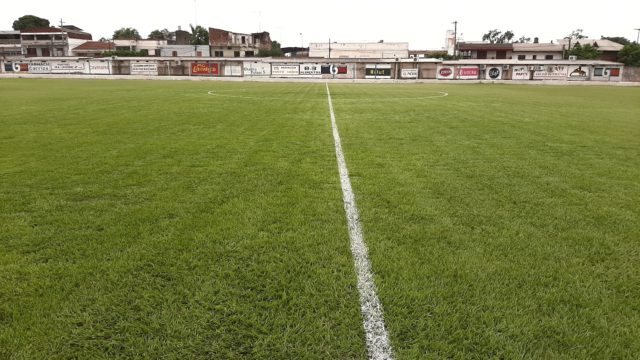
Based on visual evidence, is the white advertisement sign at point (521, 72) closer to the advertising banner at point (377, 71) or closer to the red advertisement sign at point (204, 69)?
the advertising banner at point (377, 71)

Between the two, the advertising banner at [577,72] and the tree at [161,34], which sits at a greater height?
the tree at [161,34]

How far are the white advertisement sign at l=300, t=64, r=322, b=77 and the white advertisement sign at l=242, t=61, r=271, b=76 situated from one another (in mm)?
3821

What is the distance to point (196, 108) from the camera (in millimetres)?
17234

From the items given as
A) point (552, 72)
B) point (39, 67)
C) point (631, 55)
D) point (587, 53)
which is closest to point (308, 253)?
point (552, 72)

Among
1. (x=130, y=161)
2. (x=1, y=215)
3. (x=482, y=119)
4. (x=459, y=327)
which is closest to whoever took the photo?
(x=459, y=327)

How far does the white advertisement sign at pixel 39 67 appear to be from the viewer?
5162 cm

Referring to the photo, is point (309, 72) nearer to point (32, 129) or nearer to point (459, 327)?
point (32, 129)

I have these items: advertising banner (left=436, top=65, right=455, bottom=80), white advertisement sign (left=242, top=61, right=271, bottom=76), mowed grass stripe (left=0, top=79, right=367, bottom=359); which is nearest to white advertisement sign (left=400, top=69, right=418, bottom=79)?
advertising banner (left=436, top=65, right=455, bottom=80)

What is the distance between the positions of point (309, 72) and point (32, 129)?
41.1 metres

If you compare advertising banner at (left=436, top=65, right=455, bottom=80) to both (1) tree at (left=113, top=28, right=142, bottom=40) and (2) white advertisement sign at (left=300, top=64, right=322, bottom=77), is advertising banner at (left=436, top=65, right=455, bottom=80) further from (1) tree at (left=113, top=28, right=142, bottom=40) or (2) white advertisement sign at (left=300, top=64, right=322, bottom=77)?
(1) tree at (left=113, top=28, right=142, bottom=40)

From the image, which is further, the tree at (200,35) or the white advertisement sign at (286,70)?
the tree at (200,35)

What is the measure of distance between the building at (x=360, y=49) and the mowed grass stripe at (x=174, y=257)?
86839 millimetres

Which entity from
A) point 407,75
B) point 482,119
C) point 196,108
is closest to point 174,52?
point 407,75

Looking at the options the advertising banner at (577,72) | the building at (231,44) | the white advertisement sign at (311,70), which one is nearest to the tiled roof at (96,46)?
the building at (231,44)
